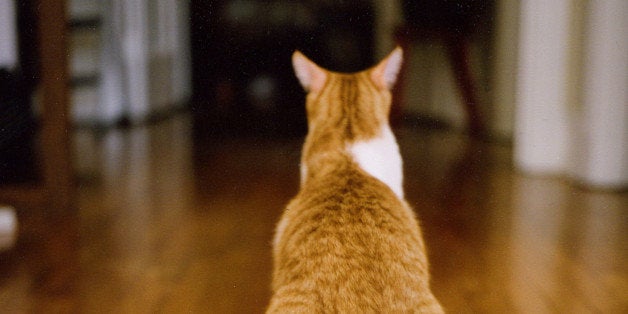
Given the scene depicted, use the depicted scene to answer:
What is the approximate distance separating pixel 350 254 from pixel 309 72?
458mm

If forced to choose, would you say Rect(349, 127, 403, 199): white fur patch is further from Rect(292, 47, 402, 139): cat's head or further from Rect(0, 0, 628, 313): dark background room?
Rect(0, 0, 628, 313): dark background room

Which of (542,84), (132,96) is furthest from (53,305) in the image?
(132,96)

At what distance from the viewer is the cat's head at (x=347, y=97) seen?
1319mm

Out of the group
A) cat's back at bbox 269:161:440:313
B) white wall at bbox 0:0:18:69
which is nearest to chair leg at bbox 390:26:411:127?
white wall at bbox 0:0:18:69

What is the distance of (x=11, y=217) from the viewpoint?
6.46 ft

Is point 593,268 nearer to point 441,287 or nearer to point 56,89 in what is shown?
point 441,287

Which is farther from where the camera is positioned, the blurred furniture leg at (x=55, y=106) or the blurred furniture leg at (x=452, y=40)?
the blurred furniture leg at (x=452, y=40)

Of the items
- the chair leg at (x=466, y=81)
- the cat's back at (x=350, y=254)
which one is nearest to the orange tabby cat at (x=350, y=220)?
the cat's back at (x=350, y=254)

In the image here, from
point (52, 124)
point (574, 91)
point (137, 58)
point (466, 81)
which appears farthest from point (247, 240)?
point (137, 58)

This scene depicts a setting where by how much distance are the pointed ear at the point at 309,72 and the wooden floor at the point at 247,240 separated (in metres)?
0.48

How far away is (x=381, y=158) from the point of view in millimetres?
1300

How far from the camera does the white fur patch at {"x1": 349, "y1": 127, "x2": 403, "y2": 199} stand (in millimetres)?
1266

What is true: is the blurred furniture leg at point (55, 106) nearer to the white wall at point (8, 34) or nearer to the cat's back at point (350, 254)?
the white wall at point (8, 34)

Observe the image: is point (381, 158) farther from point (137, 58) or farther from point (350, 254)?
point (137, 58)
